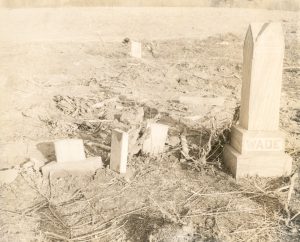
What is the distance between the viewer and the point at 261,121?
15.0ft

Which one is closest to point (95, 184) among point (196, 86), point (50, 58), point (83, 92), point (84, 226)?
point (84, 226)

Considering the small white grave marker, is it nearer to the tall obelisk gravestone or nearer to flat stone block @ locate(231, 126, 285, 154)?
the tall obelisk gravestone

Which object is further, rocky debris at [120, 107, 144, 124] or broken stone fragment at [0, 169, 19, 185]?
rocky debris at [120, 107, 144, 124]

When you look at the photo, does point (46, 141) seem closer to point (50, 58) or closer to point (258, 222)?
point (258, 222)

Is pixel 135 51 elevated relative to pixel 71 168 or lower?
elevated

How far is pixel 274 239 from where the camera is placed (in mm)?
3441

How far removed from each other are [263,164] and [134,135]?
1499 millimetres

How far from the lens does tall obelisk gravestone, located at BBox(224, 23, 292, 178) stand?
14.5ft

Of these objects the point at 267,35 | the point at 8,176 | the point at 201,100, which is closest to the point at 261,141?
the point at 267,35

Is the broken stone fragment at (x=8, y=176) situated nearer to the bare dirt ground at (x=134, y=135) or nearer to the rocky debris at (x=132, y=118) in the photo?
the bare dirt ground at (x=134, y=135)

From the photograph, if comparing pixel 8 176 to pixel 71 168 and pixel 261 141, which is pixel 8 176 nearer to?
pixel 71 168

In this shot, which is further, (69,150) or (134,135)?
(134,135)

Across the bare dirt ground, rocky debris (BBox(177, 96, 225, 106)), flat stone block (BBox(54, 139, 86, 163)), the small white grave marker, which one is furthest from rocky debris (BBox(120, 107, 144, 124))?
the small white grave marker

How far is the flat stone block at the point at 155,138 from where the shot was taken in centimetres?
507
